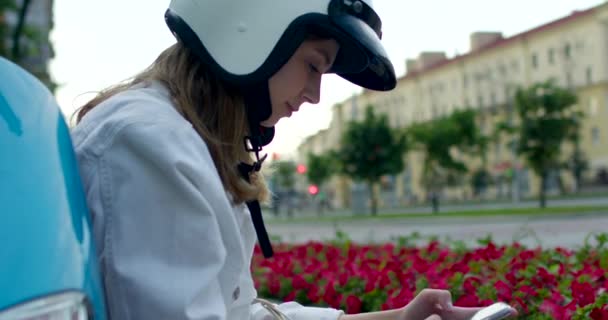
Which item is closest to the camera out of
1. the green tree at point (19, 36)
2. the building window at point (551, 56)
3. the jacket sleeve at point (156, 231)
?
the jacket sleeve at point (156, 231)

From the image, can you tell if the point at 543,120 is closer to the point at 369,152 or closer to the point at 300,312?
the point at 369,152

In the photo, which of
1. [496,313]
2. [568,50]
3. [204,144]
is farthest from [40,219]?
[568,50]

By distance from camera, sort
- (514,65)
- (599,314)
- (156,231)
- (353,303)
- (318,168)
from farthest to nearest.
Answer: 1. (318,168)
2. (514,65)
3. (353,303)
4. (599,314)
5. (156,231)

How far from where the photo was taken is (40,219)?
0.95 metres

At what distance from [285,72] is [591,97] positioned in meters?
56.3

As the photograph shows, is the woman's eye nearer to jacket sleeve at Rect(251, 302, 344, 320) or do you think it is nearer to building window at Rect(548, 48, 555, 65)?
jacket sleeve at Rect(251, 302, 344, 320)

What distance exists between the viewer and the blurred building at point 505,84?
173 ft

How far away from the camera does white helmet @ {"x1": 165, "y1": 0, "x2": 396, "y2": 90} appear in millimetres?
1519

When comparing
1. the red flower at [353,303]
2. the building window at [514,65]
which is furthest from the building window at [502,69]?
the red flower at [353,303]

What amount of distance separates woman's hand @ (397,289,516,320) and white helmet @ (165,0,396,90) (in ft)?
2.08

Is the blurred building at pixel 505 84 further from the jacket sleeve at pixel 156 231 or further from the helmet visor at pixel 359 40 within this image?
the jacket sleeve at pixel 156 231

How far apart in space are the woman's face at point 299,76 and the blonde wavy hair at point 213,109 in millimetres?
114

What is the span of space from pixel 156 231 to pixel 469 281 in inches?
92.6

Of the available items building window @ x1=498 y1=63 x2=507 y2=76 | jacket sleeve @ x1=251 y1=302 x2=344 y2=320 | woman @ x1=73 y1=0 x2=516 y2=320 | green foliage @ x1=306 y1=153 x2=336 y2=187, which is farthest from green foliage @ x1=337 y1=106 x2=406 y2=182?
woman @ x1=73 y1=0 x2=516 y2=320
